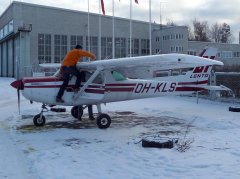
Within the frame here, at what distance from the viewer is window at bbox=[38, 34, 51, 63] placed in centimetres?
5781

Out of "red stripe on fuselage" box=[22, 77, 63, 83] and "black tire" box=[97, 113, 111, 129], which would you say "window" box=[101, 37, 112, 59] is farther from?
"black tire" box=[97, 113, 111, 129]

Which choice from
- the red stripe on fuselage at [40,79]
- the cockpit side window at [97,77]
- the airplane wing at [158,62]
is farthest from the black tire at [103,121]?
the red stripe on fuselage at [40,79]

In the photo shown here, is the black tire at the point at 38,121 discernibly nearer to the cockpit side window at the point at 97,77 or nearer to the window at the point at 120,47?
the cockpit side window at the point at 97,77

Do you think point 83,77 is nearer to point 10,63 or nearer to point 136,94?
point 136,94

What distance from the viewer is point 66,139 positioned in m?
8.63

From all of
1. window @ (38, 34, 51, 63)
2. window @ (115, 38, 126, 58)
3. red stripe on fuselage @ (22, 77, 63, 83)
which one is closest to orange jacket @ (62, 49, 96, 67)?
red stripe on fuselage @ (22, 77, 63, 83)

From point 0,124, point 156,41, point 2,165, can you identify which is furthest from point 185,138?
point 156,41

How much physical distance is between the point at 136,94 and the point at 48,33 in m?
48.9

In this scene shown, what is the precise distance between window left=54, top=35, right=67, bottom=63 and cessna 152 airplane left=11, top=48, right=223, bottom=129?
4823 centimetres

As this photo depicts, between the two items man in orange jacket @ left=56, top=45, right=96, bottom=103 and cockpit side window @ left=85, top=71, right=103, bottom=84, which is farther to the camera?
cockpit side window @ left=85, top=71, right=103, bottom=84

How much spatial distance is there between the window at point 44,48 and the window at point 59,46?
108 cm

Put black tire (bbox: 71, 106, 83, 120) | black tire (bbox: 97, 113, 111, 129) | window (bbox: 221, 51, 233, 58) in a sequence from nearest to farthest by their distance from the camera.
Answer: black tire (bbox: 97, 113, 111, 129) → black tire (bbox: 71, 106, 83, 120) → window (bbox: 221, 51, 233, 58)

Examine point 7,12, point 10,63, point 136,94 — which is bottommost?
point 136,94

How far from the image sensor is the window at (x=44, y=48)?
57812mm
